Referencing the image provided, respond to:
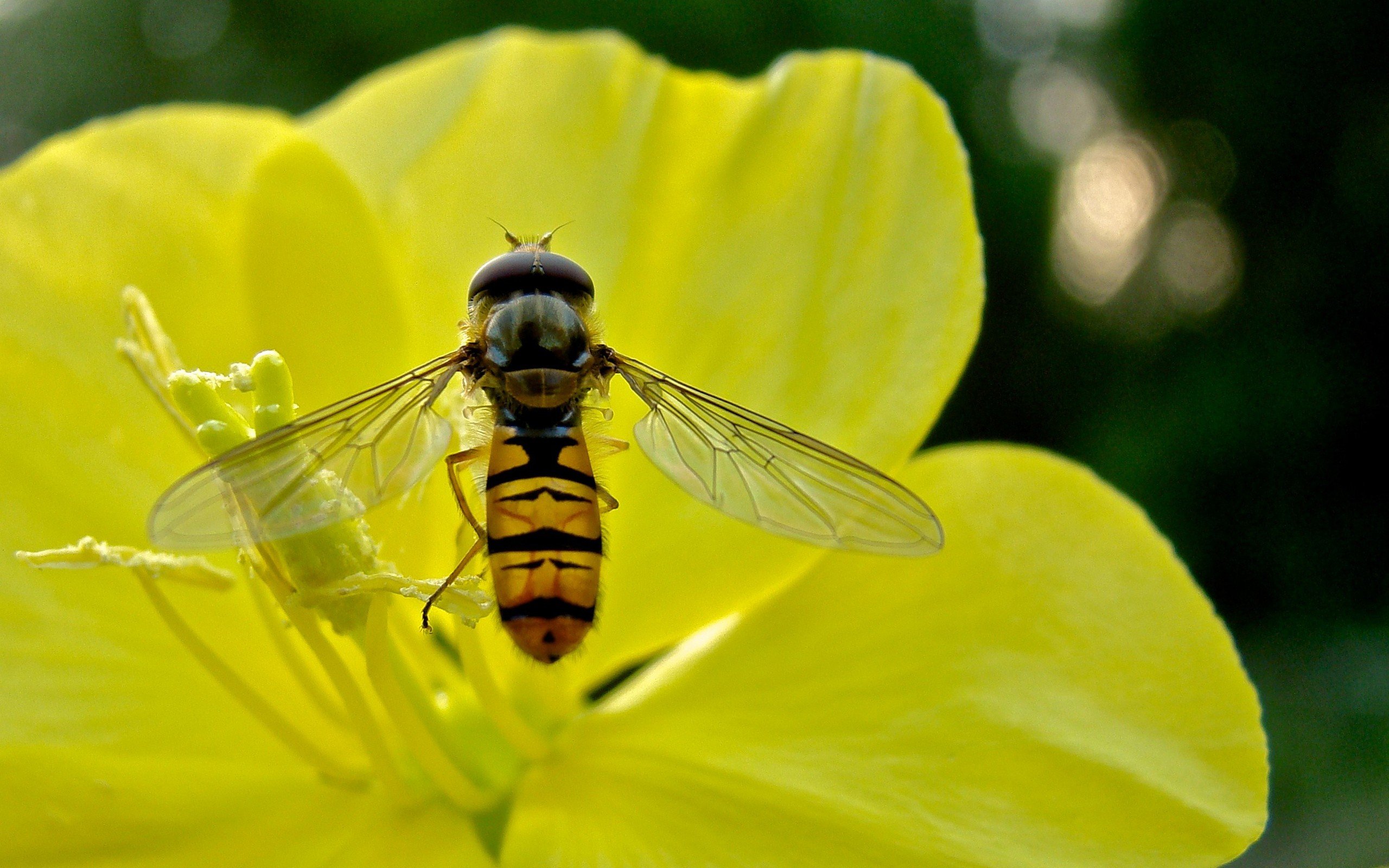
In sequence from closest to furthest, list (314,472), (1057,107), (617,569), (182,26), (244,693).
Result: (314,472), (244,693), (617,569), (182,26), (1057,107)

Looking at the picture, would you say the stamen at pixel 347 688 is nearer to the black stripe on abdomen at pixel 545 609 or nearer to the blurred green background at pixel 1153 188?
the black stripe on abdomen at pixel 545 609

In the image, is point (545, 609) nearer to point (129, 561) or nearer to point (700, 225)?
point (129, 561)

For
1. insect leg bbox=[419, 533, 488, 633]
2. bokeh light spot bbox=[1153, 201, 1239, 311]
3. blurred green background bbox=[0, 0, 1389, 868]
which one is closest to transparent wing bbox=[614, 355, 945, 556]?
insect leg bbox=[419, 533, 488, 633]

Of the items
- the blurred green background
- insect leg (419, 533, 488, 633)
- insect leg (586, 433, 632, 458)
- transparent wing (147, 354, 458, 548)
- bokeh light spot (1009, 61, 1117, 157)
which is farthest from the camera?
bokeh light spot (1009, 61, 1117, 157)

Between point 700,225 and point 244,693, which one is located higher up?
point 700,225

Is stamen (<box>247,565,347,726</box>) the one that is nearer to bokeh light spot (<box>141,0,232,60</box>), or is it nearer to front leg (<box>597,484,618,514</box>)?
front leg (<box>597,484,618,514</box>)

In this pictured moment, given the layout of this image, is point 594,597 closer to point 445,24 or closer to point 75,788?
point 75,788

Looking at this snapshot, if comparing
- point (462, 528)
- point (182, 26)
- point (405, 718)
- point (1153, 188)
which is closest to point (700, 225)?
point (462, 528)
